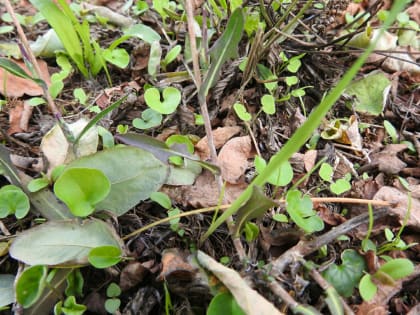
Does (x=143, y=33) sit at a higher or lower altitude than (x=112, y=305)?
higher

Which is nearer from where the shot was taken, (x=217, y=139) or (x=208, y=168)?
(x=208, y=168)

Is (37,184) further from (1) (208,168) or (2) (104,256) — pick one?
(1) (208,168)

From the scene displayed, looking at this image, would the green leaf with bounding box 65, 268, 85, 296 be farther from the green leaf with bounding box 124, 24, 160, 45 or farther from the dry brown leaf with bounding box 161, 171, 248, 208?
the green leaf with bounding box 124, 24, 160, 45

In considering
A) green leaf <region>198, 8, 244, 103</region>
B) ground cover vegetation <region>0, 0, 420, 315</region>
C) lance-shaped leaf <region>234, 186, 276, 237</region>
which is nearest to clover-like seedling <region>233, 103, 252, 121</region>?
ground cover vegetation <region>0, 0, 420, 315</region>

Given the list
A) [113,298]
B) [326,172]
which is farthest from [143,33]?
[113,298]

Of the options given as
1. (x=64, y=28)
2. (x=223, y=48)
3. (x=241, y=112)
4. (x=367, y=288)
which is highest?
(x=223, y=48)

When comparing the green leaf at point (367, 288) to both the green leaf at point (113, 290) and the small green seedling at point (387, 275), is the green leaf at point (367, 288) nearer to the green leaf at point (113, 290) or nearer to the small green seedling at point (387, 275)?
the small green seedling at point (387, 275)
